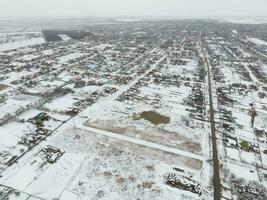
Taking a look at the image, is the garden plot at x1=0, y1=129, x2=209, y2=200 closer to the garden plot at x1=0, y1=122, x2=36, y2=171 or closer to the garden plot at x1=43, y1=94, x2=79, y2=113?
the garden plot at x1=0, y1=122, x2=36, y2=171

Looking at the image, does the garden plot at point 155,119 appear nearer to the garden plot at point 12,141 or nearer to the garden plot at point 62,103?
the garden plot at point 62,103

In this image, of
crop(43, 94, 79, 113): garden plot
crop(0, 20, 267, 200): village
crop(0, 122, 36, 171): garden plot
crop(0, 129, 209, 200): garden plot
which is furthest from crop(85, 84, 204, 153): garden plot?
crop(0, 122, 36, 171): garden plot

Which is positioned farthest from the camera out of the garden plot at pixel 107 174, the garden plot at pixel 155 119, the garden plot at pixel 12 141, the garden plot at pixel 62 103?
the garden plot at pixel 62 103

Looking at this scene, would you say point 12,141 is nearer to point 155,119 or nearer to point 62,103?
point 62,103

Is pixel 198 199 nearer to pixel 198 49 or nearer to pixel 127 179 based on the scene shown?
pixel 127 179

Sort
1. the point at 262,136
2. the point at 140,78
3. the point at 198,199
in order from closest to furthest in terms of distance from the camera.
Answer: the point at 198,199, the point at 262,136, the point at 140,78

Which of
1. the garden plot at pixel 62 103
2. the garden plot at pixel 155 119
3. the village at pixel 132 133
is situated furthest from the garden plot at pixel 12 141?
the garden plot at pixel 155 119

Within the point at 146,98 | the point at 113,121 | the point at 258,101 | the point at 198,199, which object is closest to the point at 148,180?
the point at 198,199

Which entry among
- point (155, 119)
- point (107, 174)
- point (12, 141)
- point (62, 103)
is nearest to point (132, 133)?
point (155, 119)
